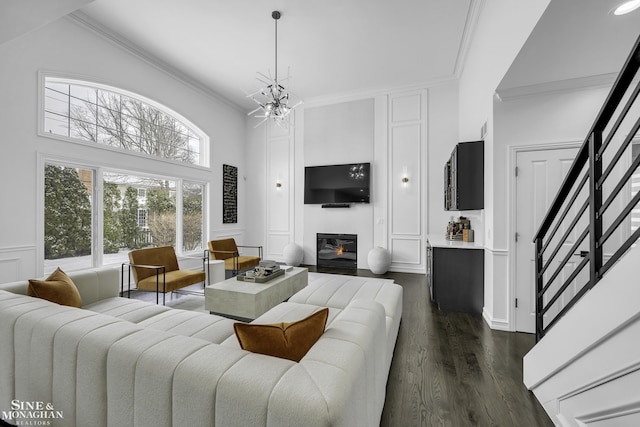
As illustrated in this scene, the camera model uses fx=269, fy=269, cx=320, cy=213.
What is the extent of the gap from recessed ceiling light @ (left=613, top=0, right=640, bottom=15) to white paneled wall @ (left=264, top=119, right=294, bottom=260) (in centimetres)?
541

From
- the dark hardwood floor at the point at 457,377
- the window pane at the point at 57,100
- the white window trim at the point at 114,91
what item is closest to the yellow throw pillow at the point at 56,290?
the dark hardwood floor at the point at 457,377

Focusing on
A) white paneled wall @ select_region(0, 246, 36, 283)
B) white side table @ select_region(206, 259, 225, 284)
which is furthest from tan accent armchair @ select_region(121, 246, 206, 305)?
white paneled wall @ select_region(0, 246, 36, 283)

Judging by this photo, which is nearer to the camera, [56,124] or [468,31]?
[56,124]

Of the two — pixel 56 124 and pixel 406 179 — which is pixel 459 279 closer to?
pixel 406 179

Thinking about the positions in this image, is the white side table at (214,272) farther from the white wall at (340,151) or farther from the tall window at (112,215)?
the white wall at (340,151)

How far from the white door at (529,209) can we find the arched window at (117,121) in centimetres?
540

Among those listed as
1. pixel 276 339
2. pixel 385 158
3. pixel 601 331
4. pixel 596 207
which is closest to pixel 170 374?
pixel 276 339

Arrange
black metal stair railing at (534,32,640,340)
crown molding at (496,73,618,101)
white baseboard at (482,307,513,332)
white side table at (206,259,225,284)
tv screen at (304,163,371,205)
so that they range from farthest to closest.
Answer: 1. tv screen at (304,163,371,205)
2. white side table at (206,259,225,284)
3. white baseboard at (482,307,513,332)
4. crown molding at (496,73,618,101)
5. black metal stair railing at (534,32,640,340)

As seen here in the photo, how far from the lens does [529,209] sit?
9.13 feet

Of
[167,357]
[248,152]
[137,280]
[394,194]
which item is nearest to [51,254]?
[137,280]

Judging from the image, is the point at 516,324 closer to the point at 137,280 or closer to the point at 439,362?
the point at 439,362

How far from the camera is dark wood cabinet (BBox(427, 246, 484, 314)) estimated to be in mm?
3270

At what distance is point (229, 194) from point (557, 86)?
234 inches

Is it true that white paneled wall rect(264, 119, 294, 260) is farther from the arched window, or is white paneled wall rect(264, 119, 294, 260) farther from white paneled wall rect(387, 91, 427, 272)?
white paneled wall rect(387, 91, 427, 272)
